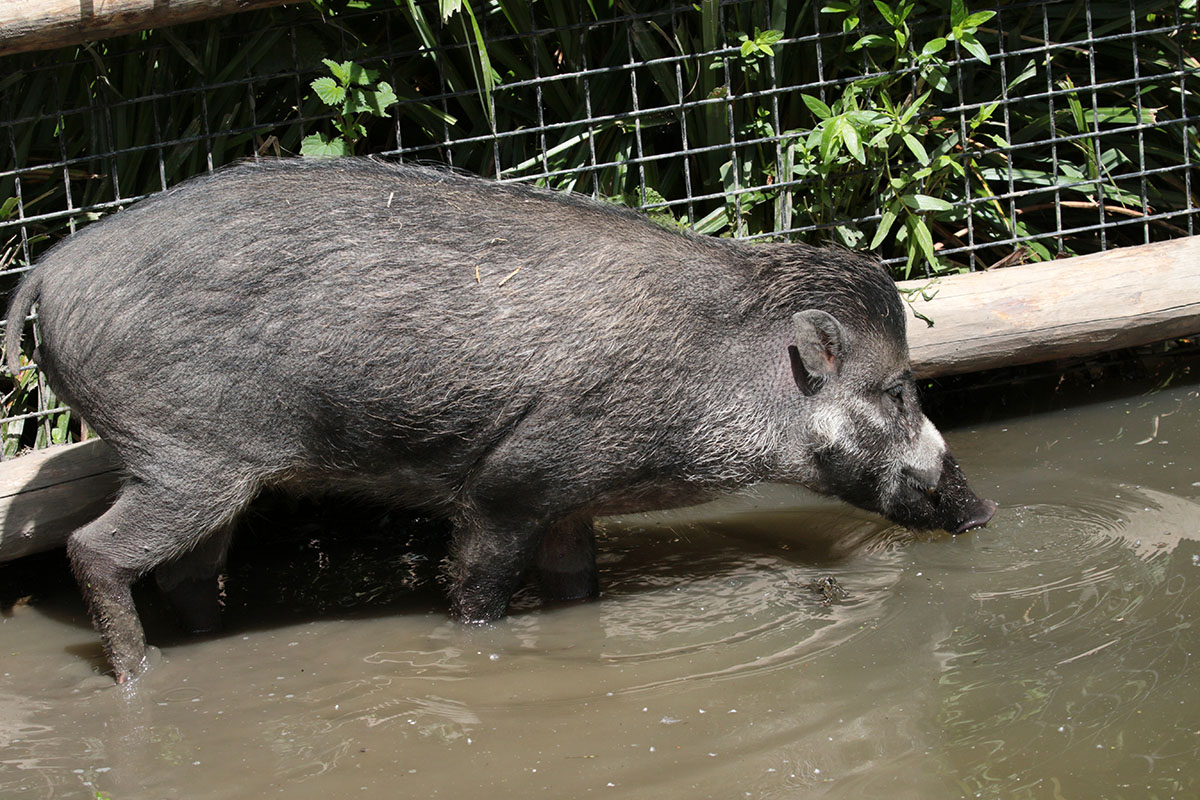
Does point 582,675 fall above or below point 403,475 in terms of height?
below

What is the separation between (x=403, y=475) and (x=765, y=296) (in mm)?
1525

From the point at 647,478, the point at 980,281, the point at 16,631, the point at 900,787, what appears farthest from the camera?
the point at 980,281

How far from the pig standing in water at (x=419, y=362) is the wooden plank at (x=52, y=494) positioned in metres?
0.59

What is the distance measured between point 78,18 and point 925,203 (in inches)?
150

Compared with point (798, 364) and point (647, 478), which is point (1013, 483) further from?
point (647, 478)

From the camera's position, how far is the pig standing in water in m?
4.37

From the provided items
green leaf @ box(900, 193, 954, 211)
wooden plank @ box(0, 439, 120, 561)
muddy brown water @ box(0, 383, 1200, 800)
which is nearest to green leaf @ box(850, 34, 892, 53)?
green leaf @ box(900, 193, 954, 211)

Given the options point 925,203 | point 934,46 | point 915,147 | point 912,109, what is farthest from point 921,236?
point 934,46

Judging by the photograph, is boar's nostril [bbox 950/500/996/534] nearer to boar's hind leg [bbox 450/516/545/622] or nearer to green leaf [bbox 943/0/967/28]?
boar's hind leg [bbox 450/516/545/622]

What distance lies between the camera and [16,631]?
16.4ft

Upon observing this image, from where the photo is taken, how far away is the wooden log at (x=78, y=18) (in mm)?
4961

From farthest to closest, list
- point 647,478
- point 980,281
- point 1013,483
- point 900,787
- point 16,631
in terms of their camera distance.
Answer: point 980,281
point 1013,483
point 16,631
point 647,478
point 900,787

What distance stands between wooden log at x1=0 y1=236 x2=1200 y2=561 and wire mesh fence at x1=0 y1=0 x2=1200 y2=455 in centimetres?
23

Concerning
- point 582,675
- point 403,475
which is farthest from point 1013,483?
point 403,475
